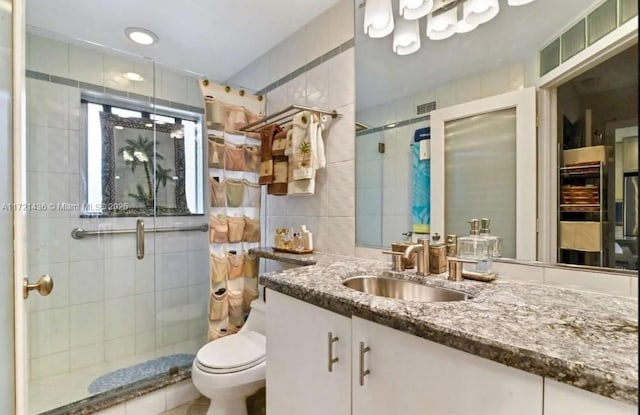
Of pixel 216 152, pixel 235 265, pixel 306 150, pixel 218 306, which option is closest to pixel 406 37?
pixel 306 150

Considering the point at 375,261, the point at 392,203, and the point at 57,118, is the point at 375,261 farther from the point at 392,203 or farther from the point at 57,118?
the point at 57,118

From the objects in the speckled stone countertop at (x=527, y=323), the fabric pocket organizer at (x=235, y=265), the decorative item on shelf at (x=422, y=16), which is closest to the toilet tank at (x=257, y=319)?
the fabric pocket organizer at (x=235, y=265)

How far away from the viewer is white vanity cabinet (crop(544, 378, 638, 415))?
50 centimetres

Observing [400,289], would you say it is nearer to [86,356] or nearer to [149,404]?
[149,404]

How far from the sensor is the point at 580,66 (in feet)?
3.32

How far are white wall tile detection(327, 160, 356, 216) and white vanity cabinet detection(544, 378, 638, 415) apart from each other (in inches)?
48.8

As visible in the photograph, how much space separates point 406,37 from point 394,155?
0.58 meters

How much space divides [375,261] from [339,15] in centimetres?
143

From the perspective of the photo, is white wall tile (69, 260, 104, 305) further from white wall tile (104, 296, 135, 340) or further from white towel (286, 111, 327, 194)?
white towel (286, 111, 327, 194)

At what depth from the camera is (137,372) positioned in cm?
193

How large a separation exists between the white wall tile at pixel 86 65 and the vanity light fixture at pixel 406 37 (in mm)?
1926

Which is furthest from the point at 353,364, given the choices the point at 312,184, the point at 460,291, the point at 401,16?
the point at 401,16

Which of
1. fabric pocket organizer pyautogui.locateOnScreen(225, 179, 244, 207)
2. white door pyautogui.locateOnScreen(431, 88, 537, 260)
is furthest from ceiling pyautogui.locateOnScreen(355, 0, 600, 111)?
fabric pocket organizer pyautogui.locateOnScreen(225, 179, 244, 207)

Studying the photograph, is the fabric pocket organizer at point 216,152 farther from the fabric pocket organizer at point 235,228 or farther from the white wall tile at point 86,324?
the white wall tile at point 86,324
